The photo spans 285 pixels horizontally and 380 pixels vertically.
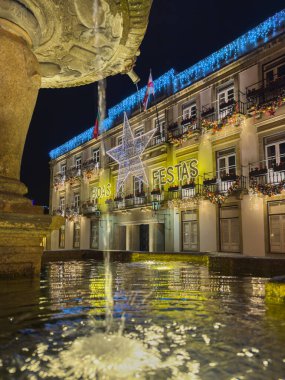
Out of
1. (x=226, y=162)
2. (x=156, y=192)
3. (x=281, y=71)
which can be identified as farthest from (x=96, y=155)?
(x=281, y=71)

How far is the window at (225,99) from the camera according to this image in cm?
1917

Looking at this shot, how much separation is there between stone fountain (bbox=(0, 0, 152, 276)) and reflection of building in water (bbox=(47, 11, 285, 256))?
12435 mm

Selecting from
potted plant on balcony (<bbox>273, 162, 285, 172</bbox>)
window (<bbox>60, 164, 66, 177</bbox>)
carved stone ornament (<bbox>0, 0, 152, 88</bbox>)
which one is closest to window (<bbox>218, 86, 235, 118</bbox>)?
potted plant on balcony (<bbox>273, 162, 285, 172</bbox>)

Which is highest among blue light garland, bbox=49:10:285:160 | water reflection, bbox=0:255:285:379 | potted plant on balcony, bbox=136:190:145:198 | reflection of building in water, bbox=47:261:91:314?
blue light garland, bbox=49:10:285:160

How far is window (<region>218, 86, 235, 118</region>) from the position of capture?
19.2 m

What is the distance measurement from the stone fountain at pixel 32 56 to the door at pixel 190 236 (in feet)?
51.8

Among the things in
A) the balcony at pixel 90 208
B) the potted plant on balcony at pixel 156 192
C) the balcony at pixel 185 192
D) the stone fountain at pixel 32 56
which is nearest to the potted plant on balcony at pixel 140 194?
the potted plant on balcony at pixel 156 192

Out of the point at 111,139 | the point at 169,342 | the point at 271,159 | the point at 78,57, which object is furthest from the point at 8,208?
the point at 111,139

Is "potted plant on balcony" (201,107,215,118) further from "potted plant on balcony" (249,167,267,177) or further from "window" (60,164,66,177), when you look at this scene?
"window" (60,164,66,177)

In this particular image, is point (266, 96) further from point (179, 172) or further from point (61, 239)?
point (61, 239)

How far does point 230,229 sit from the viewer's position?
61.9 feet

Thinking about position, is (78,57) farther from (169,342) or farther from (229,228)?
(229,228)

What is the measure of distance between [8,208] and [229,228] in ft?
52.9

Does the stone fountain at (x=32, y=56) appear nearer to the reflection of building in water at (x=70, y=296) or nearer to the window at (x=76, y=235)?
the reflection of building in water at (x=70, y=296)
